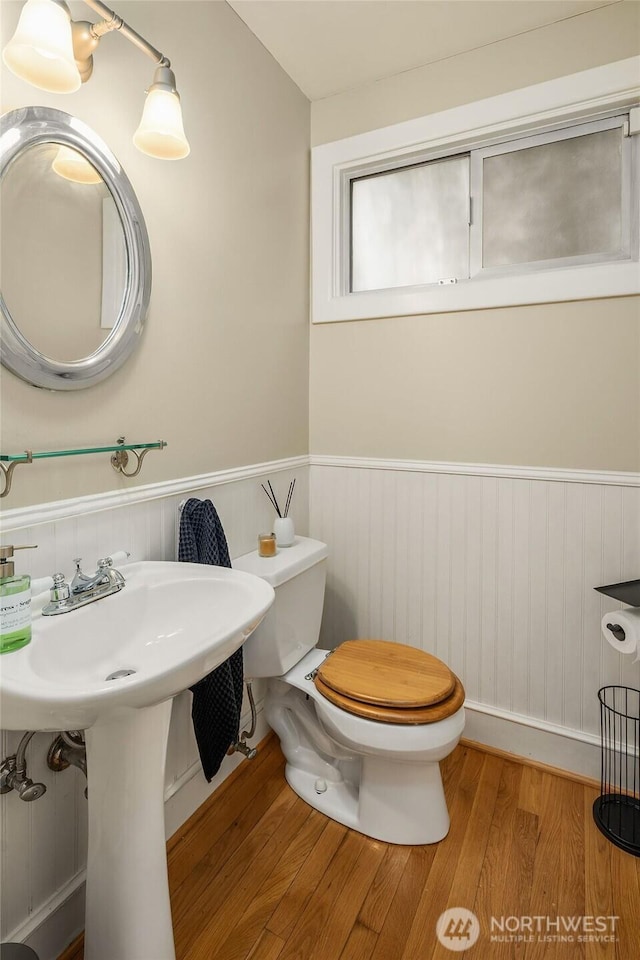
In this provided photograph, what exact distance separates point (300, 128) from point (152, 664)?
204 centimetres

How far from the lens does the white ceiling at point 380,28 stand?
5.06ft

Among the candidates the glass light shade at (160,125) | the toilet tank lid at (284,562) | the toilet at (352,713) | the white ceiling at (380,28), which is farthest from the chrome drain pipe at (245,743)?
the white ceiling at (380,28)

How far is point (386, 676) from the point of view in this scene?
147cm

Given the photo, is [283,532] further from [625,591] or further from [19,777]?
[625,591]

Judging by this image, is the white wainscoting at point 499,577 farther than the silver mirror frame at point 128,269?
Yes

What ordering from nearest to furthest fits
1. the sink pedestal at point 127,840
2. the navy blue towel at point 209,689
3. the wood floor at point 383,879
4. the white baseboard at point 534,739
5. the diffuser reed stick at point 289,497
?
1. the sink pedestal at point 127,840
2. the wood floor at point 383,879
3. the navy blue towel at point 209,689
4. the white baseboard at point 534,739
5. the diffuser reed stick at point 289,497

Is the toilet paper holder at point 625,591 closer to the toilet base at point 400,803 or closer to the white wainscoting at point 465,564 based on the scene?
the white wainscoting at point 465,564

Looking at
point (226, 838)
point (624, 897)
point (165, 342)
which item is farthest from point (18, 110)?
point (624, 897)

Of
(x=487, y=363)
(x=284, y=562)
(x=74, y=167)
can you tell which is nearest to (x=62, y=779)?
(x=284, y=562)

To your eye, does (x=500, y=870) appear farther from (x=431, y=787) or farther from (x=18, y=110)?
(x=18, y=110)

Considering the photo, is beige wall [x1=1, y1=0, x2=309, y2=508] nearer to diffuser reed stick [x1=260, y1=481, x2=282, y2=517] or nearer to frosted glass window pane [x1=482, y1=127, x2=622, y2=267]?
diffuser reed stick [x1=260, y1=481, x2=282, y2=517]

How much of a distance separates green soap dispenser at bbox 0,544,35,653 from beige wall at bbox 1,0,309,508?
0.58 feet

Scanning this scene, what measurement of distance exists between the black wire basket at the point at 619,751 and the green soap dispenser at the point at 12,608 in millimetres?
1581

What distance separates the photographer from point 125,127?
46.4 inches
